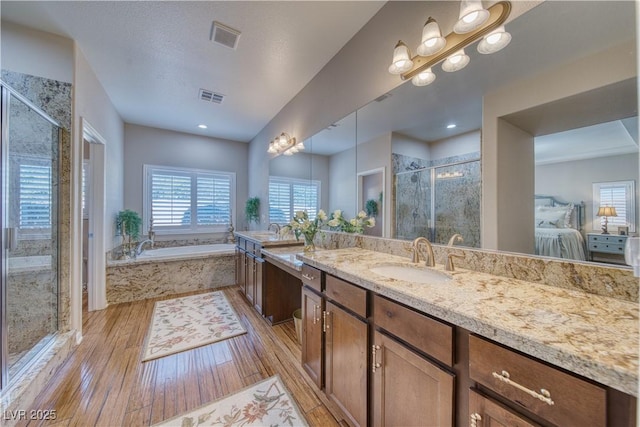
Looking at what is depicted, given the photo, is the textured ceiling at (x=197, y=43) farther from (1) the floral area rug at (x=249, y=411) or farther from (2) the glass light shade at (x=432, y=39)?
(1) the floral area rug at (x=249, y=411)

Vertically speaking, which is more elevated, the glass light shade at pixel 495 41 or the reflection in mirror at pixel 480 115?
the glass light shade at pixel 495 41

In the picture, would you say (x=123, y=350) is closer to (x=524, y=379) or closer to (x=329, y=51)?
(x=524, y=379)

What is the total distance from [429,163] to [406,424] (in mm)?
1393

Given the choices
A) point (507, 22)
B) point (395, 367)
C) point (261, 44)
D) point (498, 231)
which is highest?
point (261, 44)

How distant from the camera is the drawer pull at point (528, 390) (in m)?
0.57

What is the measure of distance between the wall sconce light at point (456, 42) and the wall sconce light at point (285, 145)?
163cm

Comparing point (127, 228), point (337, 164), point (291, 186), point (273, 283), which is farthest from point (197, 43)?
point (127, 228)

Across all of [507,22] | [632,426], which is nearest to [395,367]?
[632,426]

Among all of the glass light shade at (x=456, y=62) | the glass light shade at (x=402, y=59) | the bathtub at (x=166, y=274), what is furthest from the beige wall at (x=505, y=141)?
the bathtub at (x=166, y=274)

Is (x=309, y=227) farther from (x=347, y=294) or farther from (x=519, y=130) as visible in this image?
(x=519, y=130)

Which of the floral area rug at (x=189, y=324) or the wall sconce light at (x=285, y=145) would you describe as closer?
the floral area rug at (x=189, y=324)

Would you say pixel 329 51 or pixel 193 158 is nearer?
pixel 329 51

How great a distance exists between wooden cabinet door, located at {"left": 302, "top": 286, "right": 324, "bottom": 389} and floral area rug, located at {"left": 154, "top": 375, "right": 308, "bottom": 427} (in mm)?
219

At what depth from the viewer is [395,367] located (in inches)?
39.6
